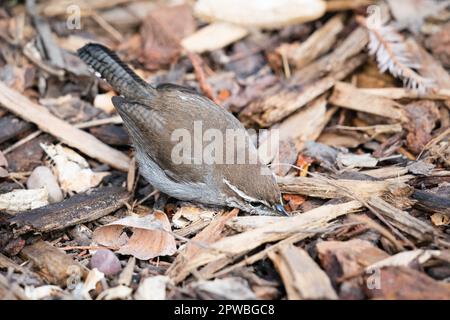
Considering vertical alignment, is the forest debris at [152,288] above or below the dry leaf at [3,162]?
below

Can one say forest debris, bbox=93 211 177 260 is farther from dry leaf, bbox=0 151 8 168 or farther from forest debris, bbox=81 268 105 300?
dry leaf, bbox=0 151 8 168

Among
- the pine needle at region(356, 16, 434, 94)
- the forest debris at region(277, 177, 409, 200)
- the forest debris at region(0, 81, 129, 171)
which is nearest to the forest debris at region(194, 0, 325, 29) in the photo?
the pine needle at region(356, 16, 434, 94)

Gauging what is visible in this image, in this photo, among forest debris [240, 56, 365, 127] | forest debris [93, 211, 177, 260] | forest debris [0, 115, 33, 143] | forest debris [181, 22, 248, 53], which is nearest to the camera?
forest debris [93, 211, 177, 260]

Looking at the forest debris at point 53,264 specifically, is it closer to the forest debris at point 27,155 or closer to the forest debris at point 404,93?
the forest debris at point 27,155

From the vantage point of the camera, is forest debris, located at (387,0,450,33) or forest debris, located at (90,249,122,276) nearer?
forest debris, located at (90,249,122,276)

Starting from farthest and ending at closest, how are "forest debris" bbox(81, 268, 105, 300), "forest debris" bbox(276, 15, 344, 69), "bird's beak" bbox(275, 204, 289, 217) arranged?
"forest debris" bbox(276, 15, 344, 69) < "bird's beak" bbox(275, 204, 289, 217) < "forest debris" bbox(81, 268, 105, 300)

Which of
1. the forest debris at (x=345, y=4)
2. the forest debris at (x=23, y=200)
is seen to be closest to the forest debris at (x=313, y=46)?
the forest debris at (x=345, y=4)
